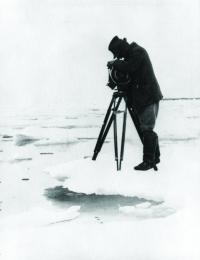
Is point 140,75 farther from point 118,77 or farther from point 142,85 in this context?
point 118,77

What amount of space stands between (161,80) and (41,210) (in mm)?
2749

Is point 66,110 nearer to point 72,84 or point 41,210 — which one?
point 72,84

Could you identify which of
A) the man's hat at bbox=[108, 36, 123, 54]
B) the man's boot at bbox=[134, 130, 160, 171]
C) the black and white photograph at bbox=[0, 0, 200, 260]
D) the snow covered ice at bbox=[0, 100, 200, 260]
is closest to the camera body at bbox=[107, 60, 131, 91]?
the black and white photograph at bbox=[0, 0, 200, 260]

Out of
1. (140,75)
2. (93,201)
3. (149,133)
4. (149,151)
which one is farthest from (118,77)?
(93,201)

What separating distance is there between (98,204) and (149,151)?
42.3 inches

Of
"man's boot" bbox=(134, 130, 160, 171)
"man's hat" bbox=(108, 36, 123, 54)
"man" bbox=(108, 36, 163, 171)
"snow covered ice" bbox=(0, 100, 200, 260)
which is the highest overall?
"man's hat" bbox=(108, 36, 123, 54)

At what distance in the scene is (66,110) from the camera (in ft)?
37.4

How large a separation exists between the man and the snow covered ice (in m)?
0.37

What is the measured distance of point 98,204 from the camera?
454 centimetres

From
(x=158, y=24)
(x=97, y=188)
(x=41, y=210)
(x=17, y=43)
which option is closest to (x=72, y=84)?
(x=17, y=43)

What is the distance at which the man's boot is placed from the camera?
5.27 m

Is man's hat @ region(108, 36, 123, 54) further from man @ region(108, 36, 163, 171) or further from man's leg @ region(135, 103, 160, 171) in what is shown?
man's leg @ region(135, 103, 160, 171)

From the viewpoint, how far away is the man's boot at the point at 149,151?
17.3 ft

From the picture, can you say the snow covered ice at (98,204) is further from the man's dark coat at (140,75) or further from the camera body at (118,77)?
the camera body at (118,77)
